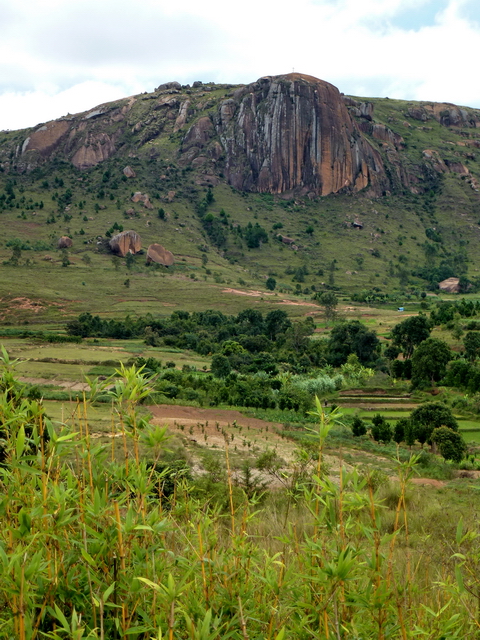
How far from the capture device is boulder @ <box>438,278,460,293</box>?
72.1m

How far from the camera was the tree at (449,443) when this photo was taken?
57.8 feet

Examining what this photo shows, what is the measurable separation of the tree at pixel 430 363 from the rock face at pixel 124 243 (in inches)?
1767

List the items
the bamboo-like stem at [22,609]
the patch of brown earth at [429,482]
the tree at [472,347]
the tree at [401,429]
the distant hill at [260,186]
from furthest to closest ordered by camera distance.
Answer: the distant hill at [260,186], the tree at [472,347], the tree at [401,429], the patch of brown earth at [429,482], the bamboo-like stem at [22,609]

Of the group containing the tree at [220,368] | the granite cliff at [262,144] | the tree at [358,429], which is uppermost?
the granite cliff at [262,144]

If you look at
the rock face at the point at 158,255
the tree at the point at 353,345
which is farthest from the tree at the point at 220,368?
the rock face at the point at 158,255

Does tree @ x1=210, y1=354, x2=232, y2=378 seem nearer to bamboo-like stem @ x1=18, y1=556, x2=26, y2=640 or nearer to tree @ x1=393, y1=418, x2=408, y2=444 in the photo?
tree @ x1=393, y1=418, x2=408, y2=444

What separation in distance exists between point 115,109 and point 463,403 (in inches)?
4344

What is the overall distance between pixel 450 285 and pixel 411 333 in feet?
130

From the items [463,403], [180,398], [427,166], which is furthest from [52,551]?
[427,166]

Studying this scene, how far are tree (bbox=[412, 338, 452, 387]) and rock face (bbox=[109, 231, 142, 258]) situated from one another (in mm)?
44877

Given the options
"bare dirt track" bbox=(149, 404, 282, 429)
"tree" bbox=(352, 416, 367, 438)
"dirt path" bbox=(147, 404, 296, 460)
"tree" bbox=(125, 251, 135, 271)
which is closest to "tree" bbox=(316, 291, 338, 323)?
"tree" bbox=(125, 251, 135, 271)

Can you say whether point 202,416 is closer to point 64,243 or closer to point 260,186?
point 64,243

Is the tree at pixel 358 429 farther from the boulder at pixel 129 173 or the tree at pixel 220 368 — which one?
the boulder at pixel 129 173

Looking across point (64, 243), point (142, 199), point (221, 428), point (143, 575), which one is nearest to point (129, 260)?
point (64, 243)
